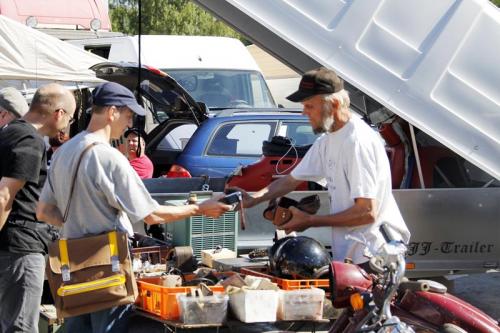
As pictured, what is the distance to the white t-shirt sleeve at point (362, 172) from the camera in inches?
201

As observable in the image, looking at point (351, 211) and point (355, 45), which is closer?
point (351, 211)

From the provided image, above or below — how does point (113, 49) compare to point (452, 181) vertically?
above

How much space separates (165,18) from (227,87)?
658 inches

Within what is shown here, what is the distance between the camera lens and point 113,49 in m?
17.5

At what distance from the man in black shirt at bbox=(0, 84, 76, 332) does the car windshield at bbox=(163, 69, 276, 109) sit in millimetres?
9472

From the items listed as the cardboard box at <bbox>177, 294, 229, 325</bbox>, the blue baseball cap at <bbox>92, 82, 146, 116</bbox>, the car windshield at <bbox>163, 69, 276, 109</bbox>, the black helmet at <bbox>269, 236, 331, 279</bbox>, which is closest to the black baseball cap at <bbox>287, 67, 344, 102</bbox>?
the black helmet at <bbox>269, 236, 331, 279</bbox>

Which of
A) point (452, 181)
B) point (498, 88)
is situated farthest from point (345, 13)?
point (452, 181)

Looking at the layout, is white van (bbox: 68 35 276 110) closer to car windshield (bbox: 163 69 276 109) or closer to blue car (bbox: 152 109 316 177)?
car windshield (bbox: 163 69 276 109)

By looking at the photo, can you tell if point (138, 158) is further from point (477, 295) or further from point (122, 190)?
point (122, 190)

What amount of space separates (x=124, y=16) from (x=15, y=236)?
25973 millimetres

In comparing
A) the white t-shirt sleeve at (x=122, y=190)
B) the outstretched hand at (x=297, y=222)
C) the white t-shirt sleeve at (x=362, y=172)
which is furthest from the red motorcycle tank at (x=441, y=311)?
the white t-shirt sleeve at (x=122, y=190)

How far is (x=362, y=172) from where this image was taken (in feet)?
16.9

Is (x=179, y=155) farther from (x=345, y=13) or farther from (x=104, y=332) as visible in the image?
(x=104, y=332)

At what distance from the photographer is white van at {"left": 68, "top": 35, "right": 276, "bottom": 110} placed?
1544cm
